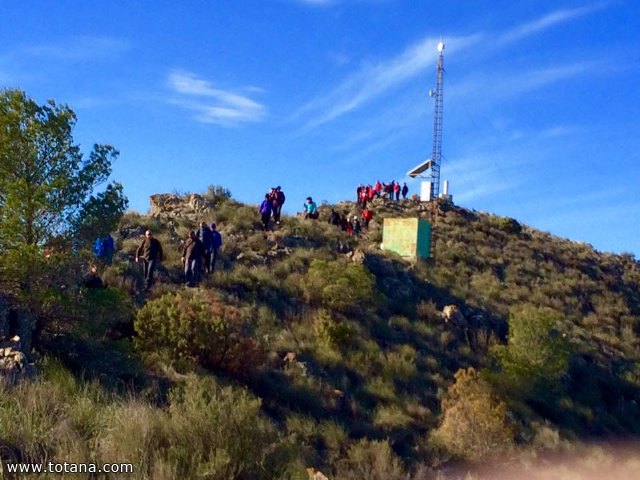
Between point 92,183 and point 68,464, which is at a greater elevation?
point 92,183

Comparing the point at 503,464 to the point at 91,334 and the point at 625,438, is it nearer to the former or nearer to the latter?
the point at 625,438

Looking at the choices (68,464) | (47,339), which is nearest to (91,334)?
(47,339)

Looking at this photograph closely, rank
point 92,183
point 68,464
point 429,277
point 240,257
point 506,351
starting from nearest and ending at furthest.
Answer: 1. point 68,464
2. point 92,183
3. point 506,351
4. point 240,257
5. point 429,277

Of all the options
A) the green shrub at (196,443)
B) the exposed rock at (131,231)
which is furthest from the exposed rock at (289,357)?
the exposed rock at (131,231)

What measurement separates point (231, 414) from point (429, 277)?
20.3 meters

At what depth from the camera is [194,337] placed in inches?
528

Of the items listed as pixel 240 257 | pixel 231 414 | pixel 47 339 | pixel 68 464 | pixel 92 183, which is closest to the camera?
pixel 68 464

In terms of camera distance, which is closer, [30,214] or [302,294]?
[30,214]

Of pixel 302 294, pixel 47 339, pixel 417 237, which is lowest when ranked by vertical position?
pixel 47 339

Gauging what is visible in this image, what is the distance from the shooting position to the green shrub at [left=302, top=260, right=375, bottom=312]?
19859 mm

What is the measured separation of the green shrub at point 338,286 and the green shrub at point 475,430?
5685 millimetres

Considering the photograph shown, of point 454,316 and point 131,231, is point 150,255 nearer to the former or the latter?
point 131,231

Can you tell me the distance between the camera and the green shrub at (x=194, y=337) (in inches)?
517

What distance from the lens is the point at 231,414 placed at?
693 centimetres
